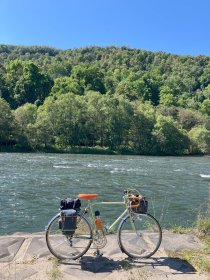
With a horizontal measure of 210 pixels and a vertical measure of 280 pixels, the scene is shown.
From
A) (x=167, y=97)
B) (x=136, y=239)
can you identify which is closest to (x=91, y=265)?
(x=136, y=239)

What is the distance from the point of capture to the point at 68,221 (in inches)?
201

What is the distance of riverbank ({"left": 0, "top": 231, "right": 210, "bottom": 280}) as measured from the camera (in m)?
4.59

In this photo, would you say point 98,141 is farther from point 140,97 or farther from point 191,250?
point 191,250

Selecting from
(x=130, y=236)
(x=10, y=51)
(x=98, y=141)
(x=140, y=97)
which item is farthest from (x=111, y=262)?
(x=10, y=51)

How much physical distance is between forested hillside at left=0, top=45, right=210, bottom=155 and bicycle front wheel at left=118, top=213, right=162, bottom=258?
5213 centimetres

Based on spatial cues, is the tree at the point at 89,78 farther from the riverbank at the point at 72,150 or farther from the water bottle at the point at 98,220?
the water bottle at the point at 98,220

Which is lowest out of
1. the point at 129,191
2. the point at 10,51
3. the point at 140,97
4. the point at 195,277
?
the point at 195,277

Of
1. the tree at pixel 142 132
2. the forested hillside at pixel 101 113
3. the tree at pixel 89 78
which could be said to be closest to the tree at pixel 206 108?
the forested hillside at pixel 101 113

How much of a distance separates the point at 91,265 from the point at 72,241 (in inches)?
22.4

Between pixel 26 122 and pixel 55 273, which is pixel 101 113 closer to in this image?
pixel 26 122

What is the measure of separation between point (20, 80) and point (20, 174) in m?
75.2

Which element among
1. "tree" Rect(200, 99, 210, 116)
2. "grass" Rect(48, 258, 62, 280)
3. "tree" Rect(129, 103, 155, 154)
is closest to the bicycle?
"grass" Rect(48, 258, 62, 280)

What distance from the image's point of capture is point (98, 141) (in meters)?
66.7

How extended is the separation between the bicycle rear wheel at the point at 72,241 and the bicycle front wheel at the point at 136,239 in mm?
518
